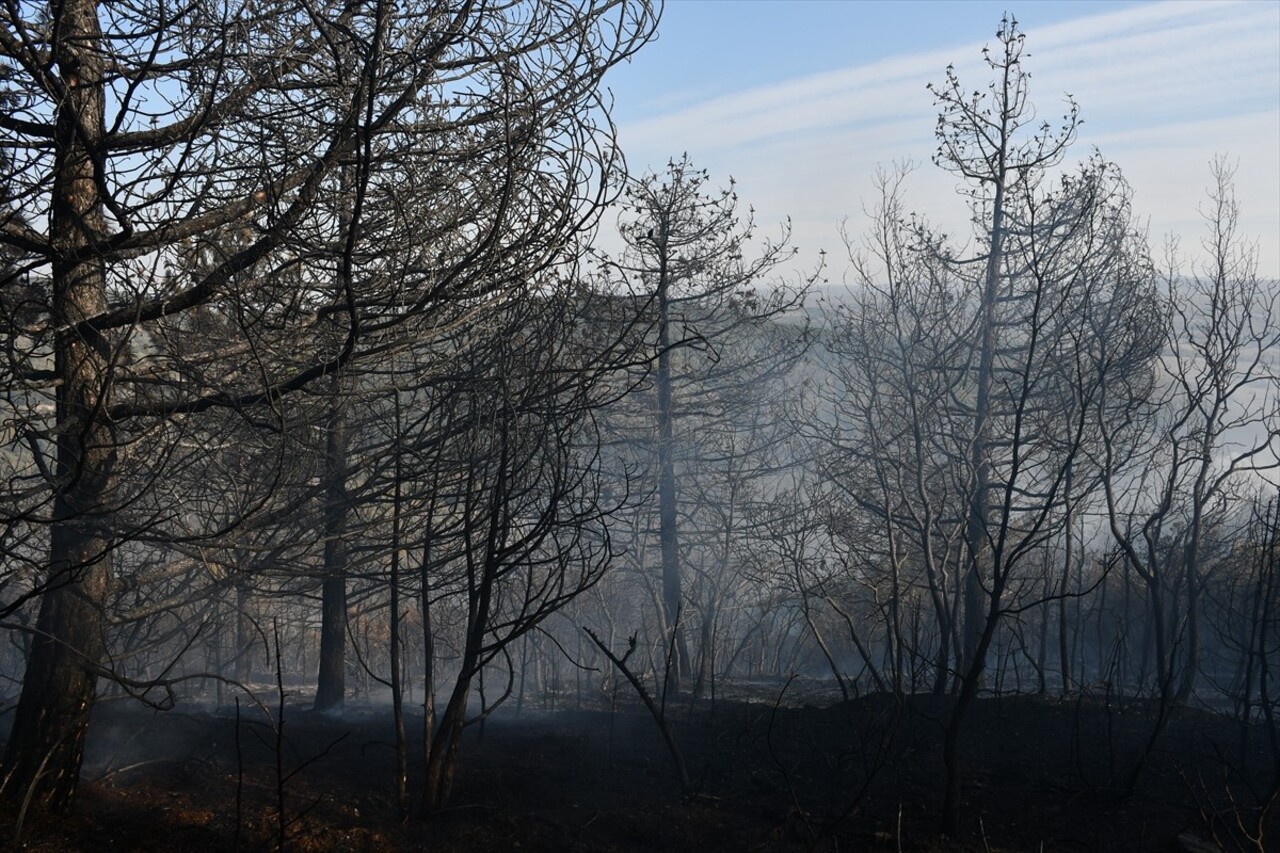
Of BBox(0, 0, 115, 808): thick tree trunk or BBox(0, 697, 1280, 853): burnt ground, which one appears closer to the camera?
BBox(0, 0, 115, 808): thick tree trunk

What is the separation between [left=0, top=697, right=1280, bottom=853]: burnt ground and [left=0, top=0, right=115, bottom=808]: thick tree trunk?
34 cm

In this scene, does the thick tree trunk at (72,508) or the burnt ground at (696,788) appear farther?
the burnt ground at (696,788)

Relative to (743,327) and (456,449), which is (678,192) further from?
(456,449)

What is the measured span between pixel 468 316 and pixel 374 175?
1.03m

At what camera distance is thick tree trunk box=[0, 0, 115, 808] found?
4.46 meters

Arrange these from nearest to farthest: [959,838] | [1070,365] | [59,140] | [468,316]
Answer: [59,140], [468,316], [959,838], [1070,365]

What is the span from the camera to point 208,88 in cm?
413

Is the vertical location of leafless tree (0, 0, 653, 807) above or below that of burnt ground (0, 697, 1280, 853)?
above

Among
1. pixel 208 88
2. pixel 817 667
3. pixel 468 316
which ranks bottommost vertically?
pixel 817 667

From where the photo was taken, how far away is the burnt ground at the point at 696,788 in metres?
4.61

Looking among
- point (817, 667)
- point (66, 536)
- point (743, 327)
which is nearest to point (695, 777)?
point (66, 536)

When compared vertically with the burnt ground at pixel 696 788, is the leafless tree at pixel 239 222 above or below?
above

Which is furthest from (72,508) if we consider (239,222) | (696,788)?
(696,788)

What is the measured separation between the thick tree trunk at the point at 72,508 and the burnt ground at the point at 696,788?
13.3 inches
